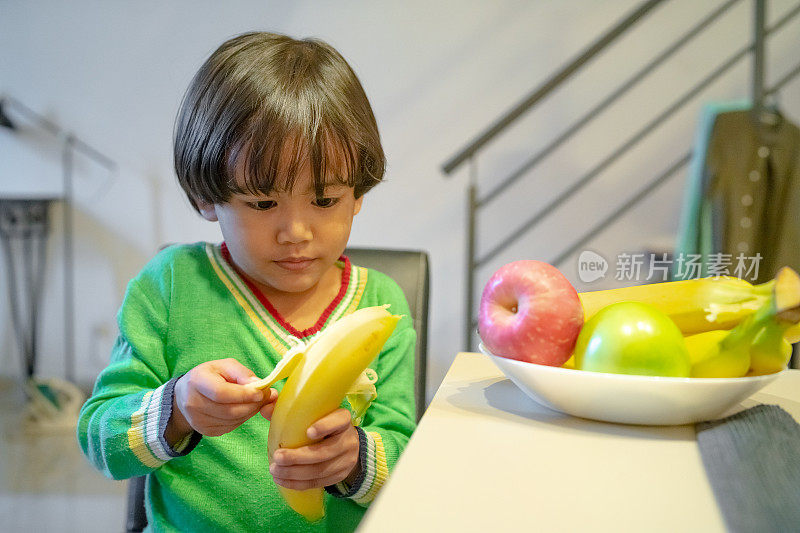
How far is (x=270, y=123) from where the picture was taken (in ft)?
2.40

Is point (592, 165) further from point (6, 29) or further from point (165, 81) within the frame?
point (6, 29)

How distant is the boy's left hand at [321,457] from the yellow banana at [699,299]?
10.1 inches

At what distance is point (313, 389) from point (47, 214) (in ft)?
9.84

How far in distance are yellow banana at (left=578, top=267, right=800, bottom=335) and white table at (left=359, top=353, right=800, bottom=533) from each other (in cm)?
9

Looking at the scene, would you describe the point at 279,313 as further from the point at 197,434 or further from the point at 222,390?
the point at 222,390

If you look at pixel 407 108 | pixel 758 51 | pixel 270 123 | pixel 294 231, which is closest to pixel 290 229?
pixel 294 231

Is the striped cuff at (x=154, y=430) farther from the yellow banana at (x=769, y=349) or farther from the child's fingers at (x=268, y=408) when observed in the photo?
the yellow banana at (x=769, y=349)

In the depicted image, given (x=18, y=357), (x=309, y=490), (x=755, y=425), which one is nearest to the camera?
(x=755, y=425)

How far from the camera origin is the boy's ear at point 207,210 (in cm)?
83

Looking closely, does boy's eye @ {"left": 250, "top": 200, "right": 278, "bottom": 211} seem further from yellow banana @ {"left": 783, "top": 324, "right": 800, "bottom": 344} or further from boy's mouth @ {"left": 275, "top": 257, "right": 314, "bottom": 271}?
yellow banana @ {"left": 783, "top": 324, "right": 800, "bottom": 344}

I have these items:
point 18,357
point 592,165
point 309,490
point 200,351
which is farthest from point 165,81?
point 309,490

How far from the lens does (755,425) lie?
496mm

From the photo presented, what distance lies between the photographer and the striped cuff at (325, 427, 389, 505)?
0.70 meters
